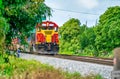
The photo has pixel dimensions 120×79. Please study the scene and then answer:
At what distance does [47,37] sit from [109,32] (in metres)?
9.13

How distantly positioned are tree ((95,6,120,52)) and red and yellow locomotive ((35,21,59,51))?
841cm

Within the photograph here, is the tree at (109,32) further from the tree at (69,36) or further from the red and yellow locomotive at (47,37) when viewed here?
the tree at (69,36)

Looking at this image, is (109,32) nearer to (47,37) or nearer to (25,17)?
(47,37)

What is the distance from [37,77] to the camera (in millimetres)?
9000

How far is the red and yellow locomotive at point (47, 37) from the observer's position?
36.8 metres

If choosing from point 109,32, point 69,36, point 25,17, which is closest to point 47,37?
point 109,32

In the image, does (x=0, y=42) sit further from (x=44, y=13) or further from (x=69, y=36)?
(x=69, y=36)

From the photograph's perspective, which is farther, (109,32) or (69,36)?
(69,36)

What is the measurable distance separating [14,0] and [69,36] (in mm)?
56089

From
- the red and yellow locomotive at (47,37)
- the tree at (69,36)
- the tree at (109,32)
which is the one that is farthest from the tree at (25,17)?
the tree at (69,36)

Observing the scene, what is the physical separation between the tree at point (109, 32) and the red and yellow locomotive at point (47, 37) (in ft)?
27.6

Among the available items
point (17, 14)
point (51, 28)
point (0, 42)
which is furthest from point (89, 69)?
point (51, 28)

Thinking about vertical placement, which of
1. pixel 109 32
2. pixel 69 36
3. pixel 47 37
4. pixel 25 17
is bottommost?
pixel 25 17

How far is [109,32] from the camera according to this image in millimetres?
44531
